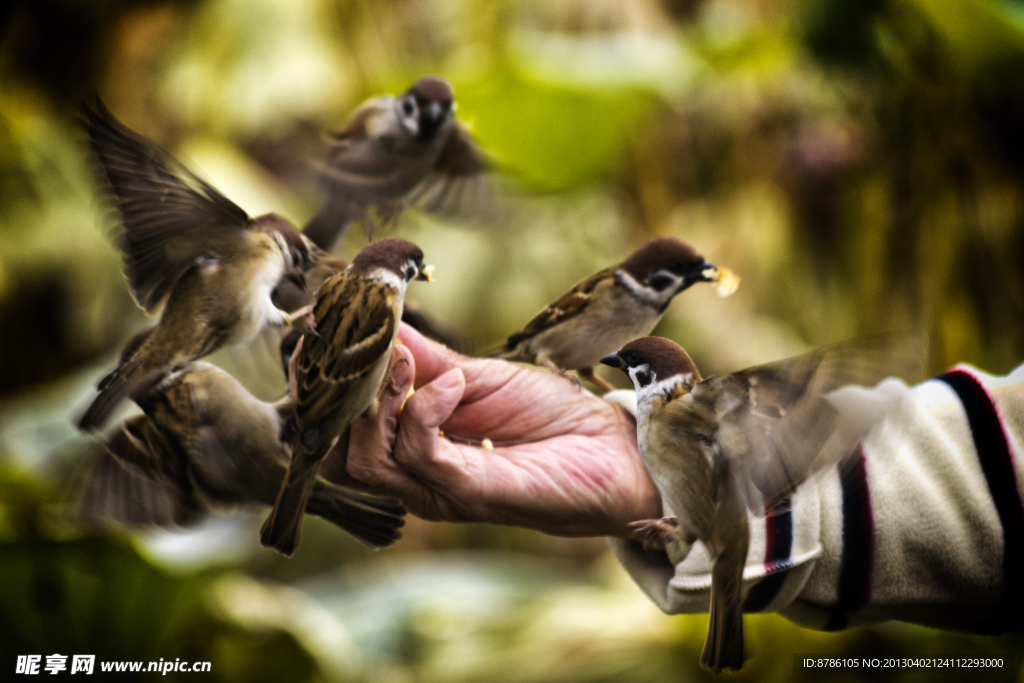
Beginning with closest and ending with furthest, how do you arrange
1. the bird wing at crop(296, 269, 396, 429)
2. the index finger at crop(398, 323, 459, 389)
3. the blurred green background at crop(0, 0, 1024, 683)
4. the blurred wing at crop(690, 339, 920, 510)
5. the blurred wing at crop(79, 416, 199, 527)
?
the blurred wing at crop(690, 339, 920, 510) → the bird wing at crop(296, 269, 396, 429) → the blurred wing at crop(79, 416, 199, 527) → the index finger at crop(398, 323, 459, 389) → the blurred green background at crop(0, 0, 1024, 683)

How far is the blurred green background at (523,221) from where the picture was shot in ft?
7.23

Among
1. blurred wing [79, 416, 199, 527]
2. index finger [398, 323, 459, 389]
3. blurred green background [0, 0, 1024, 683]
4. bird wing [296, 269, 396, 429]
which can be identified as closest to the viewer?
bird wing [296, 269, 396, 429]

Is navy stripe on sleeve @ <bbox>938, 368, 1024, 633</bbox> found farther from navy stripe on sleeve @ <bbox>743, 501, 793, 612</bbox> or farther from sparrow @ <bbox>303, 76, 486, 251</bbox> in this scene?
sparrow @ <bbox>303, 76, 486, 251</bbox>

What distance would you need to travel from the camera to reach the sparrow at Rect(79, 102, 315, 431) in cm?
75

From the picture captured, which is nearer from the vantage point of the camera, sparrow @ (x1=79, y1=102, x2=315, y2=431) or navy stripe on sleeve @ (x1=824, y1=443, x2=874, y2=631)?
sparrow @ (x1=79, y1=102, x2=315, y2=431)

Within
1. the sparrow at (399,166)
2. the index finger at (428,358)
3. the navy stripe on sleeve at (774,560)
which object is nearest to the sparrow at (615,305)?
the index finger at (428,358)

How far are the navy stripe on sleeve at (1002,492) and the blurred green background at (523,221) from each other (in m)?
0.74

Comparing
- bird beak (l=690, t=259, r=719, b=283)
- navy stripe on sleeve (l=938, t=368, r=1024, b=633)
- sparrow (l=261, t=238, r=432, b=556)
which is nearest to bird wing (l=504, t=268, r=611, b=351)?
bird beak (l=690, t=259, r=719, b=283)

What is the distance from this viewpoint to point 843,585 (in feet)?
3.65

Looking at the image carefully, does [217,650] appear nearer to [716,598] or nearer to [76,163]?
[716,598]

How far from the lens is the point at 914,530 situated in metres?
1.11

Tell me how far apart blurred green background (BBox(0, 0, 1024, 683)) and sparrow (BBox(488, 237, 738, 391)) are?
17 centimetres

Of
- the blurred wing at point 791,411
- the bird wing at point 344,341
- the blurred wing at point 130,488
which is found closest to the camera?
the blurred wing at point 791,411

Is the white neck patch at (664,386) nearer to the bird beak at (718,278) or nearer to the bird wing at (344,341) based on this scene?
the bird beak at (718,278)
